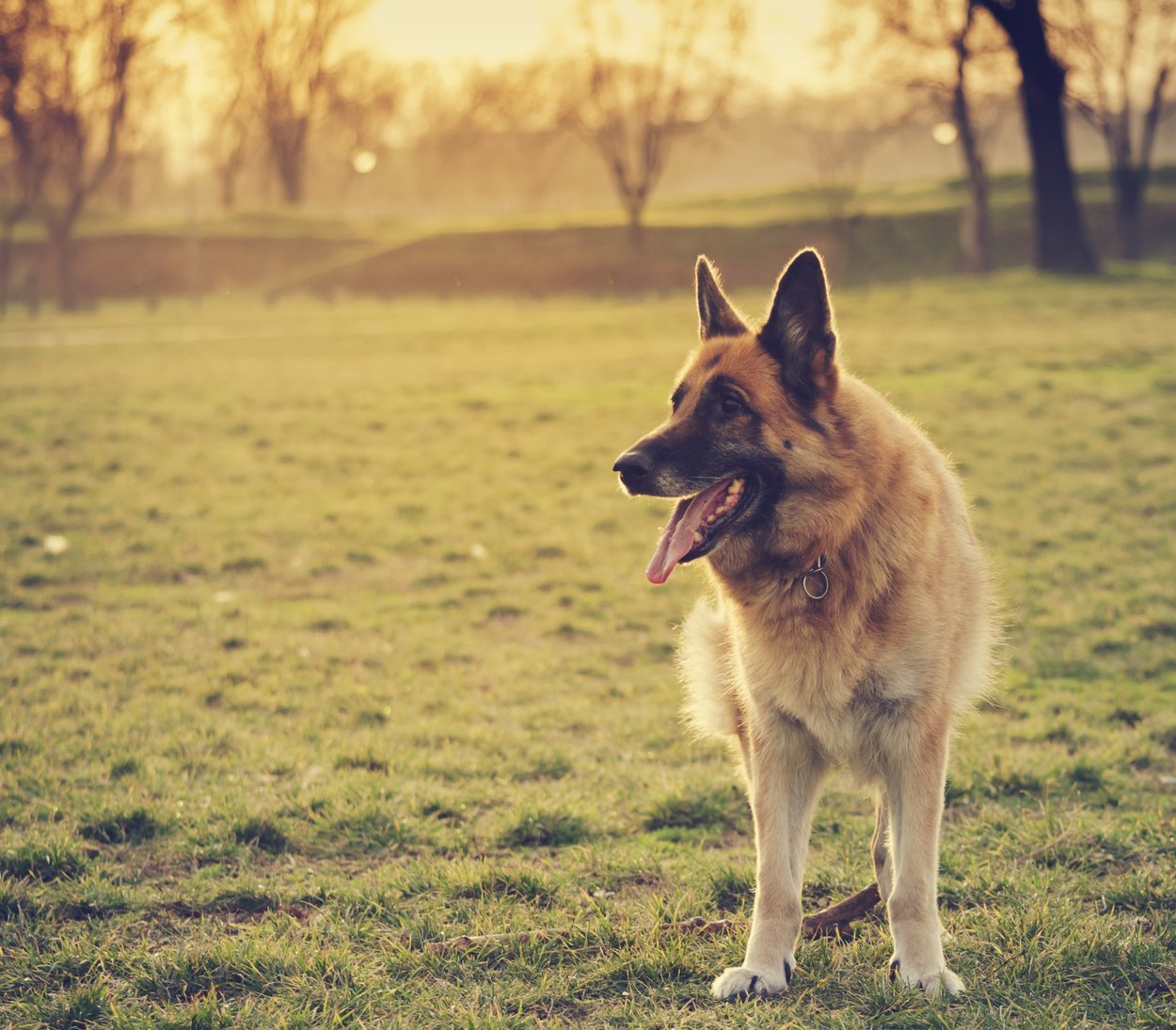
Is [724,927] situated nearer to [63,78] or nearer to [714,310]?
[714,310]

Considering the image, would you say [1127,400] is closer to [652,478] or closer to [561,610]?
[561,610]

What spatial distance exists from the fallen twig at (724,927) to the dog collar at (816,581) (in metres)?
1.20

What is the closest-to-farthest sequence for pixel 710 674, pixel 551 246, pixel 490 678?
pixel 710 674
pixel 490 678
pixel 551 246


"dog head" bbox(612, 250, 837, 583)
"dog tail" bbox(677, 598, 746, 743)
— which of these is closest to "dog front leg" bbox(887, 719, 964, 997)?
"dog tail" bbox(677, 598, 746, 743)

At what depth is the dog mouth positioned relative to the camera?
369 cm

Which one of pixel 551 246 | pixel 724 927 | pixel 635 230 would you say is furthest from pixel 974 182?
pixel 724 927

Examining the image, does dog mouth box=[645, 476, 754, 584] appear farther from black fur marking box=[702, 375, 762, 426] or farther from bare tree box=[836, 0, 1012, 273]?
bare tree box=[836, 0, 1012, 273]

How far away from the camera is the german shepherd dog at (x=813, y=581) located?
11.9ft

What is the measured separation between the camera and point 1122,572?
28.5ft

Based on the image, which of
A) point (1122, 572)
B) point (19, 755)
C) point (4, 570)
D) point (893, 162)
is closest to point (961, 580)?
point (19, 755)

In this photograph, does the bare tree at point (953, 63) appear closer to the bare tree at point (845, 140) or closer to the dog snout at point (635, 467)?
the bare tree at point (845, 140)

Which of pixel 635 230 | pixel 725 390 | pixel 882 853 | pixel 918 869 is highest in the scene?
pixel 635 230

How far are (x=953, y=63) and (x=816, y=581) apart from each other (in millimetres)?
37989

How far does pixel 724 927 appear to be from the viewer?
13.3ft
